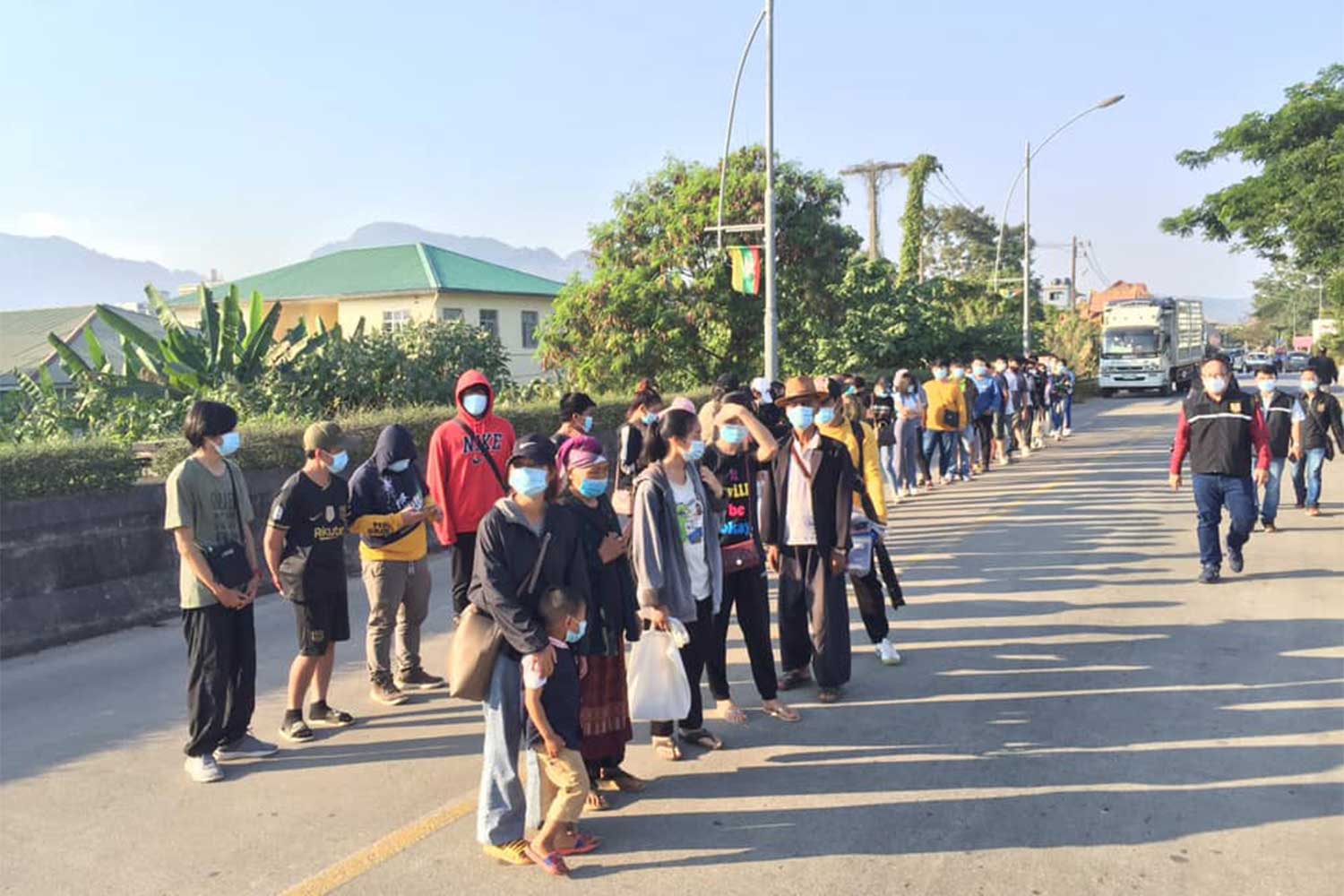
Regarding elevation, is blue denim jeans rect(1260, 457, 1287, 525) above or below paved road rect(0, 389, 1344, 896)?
above

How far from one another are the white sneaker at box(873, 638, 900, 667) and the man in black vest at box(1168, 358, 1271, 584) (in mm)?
3713

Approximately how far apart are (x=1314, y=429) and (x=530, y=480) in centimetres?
1108

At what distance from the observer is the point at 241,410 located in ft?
40.7

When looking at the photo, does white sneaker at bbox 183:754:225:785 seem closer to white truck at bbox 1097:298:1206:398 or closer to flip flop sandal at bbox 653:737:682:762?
flip flop sandal at bbox 653:737:682:762

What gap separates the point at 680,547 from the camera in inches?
198

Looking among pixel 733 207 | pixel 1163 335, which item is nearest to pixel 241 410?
pixel 733 207

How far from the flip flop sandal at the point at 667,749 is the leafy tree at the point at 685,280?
1665cm

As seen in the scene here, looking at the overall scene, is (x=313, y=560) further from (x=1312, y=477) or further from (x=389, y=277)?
(x=389, y=277)

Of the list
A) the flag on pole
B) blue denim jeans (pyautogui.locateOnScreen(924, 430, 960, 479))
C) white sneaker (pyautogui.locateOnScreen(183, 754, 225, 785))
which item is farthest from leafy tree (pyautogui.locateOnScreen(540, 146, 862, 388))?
white sneaker (pyautogui.locateOnScreen(183, 754, 225, 785))

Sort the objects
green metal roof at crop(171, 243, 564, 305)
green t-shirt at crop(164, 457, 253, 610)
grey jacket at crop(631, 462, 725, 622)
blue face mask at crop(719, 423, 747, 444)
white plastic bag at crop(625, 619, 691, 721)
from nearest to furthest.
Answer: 1. white plastic bag at crop(625, 619, 691, 721)
2. grey jacket at crop(631, 462, 725, 622)
3. green t-shirt at crop(164, 457, 253, 610)
4. blue face mask at crop(719, 423, 747, 444)
5. green metal roof at crop(171, 243, 564, 305)

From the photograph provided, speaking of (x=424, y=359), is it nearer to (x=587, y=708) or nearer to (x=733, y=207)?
(x=733, y=207)

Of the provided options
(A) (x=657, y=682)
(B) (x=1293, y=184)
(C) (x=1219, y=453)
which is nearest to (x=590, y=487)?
(A) (x=657, y=682)

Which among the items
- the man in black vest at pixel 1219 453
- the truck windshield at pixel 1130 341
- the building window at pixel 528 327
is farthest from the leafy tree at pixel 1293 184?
the building window at pixel 528 327

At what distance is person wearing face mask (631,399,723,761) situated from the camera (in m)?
4.95
